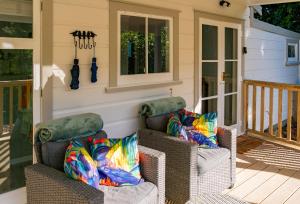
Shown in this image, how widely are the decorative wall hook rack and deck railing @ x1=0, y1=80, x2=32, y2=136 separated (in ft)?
1.99

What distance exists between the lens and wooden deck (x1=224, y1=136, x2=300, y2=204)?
3.36m

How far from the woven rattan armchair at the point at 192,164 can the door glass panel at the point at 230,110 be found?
2.07m

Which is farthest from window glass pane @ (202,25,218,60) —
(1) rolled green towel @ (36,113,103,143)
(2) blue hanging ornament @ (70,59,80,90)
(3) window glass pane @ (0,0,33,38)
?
(3) window glass pane @ (0,0,33,38)

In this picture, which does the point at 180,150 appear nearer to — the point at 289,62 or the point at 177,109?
the point at 177,109

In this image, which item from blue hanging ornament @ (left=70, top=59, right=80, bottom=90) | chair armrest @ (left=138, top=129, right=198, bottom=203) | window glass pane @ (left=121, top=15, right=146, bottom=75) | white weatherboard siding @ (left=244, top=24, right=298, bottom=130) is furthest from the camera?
white weatherboard siding @ (left=244, top=24, right=298, bottom=130)

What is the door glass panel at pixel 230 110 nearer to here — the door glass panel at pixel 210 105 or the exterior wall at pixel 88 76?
the door glass panel at pixel 210 105

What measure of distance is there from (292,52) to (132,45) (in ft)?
20.5

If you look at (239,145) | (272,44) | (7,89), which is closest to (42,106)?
(7,89)

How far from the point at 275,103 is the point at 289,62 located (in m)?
1.24

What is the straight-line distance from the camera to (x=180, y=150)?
305 centimetres

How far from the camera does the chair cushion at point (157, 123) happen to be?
362 centimetres

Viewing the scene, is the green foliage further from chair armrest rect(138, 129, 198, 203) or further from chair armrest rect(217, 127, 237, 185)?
chair armrest rect(138, 129, 198, 203)

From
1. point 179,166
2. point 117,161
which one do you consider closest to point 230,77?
point 179,166

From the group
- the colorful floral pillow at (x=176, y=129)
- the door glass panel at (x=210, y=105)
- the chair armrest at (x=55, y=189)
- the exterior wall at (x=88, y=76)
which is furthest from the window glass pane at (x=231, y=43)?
the chair armrest at (x=55, y=189)
